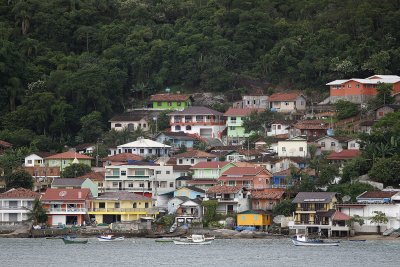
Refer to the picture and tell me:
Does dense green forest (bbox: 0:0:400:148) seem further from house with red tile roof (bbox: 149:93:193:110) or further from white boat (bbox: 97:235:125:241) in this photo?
white boat (bbox: 97:235:125:241)

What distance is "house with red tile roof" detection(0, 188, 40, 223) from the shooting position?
7912 centimetres

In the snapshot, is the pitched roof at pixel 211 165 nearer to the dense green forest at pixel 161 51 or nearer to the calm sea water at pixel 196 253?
the calm sea water at pixel 196 253

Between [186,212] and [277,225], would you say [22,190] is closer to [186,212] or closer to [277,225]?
[186,212]

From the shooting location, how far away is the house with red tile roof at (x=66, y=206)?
78625 mm

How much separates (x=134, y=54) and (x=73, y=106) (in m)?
7.04

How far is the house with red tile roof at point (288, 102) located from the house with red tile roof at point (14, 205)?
20731mm

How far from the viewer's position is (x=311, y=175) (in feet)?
261

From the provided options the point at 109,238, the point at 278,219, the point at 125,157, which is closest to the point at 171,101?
the point at 125,157

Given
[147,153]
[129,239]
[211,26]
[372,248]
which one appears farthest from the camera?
[211,26]

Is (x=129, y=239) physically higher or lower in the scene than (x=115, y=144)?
lower

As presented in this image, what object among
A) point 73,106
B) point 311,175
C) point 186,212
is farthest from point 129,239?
point 73,106

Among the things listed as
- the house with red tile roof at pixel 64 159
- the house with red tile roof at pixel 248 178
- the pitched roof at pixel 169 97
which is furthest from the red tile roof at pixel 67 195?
the pitched roof at pixel 169 97

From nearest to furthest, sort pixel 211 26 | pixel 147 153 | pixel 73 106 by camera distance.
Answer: pixel 147 153, pixel 73 106, pixel 211 26

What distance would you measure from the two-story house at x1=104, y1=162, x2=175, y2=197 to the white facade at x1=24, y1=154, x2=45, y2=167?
19.3 ft
